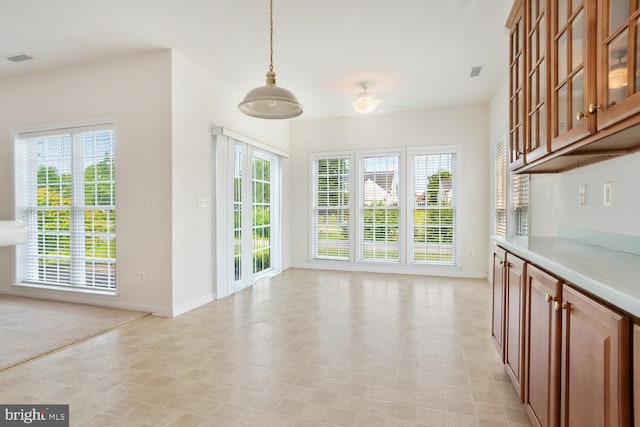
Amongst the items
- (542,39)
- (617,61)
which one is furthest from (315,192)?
(617,61)

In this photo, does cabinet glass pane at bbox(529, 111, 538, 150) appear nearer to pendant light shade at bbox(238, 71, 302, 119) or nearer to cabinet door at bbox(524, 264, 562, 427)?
cabinet door at bbox(524, 264, 562, 427)

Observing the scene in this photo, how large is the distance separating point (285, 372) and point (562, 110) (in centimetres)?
239

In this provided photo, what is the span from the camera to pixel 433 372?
8.18 ft

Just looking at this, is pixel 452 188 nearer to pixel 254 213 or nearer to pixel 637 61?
pixel 254 213

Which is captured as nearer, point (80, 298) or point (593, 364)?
point (593, 364)

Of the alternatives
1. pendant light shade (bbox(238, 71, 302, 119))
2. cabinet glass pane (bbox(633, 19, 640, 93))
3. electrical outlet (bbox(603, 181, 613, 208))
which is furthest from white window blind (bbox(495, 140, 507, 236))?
cabinet glass pane (bbox(633, 19, 640, 93))

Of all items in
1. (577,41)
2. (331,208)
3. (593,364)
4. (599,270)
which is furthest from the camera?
(331,208)

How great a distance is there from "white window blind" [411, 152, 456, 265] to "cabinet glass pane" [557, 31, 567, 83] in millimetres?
4305

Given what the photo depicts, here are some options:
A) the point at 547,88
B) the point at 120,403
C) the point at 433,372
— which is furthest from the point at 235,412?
the point at 547,88

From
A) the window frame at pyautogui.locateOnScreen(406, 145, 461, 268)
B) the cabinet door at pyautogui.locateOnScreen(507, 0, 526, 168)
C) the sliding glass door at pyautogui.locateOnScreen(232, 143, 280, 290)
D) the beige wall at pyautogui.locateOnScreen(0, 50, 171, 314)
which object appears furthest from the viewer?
the window frame at pyautogui.locateOnScreen(406, 145, 461, 268)

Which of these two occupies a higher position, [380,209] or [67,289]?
[380,209]

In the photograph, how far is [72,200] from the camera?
442 centimetres

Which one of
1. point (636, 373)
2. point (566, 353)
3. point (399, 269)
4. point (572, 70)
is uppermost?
point (572, 70)

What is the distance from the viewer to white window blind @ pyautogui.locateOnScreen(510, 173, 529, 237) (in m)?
3.70
